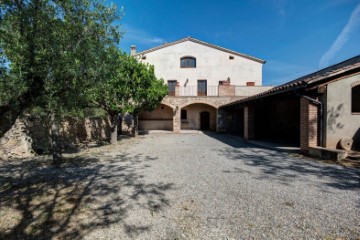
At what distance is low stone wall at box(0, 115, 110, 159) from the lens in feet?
25.2

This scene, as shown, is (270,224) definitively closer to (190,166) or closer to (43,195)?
(190,166)

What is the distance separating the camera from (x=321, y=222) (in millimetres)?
2770

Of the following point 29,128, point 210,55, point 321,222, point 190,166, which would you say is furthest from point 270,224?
point 210,55

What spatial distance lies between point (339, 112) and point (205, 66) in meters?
16.2

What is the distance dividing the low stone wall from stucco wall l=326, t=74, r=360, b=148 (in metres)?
11.9

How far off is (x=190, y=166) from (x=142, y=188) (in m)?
2.22

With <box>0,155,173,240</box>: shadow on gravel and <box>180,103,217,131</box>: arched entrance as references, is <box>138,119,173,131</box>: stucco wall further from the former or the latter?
<box>0,155,173,240</box>: shadow on gravel

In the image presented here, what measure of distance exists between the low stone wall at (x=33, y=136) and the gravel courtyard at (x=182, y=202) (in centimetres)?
247

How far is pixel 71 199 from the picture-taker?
367 centimetres

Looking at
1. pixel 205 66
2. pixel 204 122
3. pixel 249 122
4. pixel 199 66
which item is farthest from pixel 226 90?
pixel 249 122

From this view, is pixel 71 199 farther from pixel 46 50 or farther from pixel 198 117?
pixel 198 117

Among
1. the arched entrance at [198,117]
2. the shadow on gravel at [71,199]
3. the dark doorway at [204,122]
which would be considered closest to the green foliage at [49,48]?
the shadow on gravel at [71,199]

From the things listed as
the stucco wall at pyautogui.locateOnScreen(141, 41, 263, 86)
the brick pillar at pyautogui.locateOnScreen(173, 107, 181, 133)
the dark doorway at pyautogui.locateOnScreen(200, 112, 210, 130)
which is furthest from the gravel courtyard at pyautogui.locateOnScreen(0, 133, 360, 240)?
the stucco wall at pyautogui.locateOnScreen(141, 41, 263, 86)

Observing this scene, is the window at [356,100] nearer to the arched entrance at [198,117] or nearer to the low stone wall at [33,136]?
the arched entrance at [198,117]
